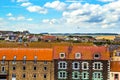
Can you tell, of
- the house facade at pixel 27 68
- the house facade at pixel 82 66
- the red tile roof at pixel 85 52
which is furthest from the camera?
the red tile roof at pixel 85 52

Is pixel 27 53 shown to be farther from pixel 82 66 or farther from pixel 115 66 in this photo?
pixel 115 66

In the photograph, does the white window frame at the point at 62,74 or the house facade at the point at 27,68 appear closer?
the white window frame at the point at 62,74

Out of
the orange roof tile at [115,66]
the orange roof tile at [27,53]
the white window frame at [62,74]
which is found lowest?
the white window frame at [62,74]

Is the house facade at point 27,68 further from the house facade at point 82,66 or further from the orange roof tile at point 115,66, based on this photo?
the orange roof tile at point 115,66

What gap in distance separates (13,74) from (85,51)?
16254 millimetres

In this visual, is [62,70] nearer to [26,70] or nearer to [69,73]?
[69,73]

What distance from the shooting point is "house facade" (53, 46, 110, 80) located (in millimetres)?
71688

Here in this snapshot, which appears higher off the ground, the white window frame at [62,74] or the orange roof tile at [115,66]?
the orange roof tile at [115,66]

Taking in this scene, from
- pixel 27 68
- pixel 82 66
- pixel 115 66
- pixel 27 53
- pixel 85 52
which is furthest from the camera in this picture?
pixel 27 53

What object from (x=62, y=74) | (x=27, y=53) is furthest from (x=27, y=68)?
(x=62, y=74)

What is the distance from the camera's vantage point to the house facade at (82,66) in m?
71.7

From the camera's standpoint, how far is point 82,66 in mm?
72062

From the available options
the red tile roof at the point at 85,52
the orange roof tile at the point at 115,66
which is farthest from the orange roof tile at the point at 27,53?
the orange roof tile at the point at 115,66

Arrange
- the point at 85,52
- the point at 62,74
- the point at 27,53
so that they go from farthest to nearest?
1. the point at 27,53
2. the point at 85,52
3. the point at 62,74
